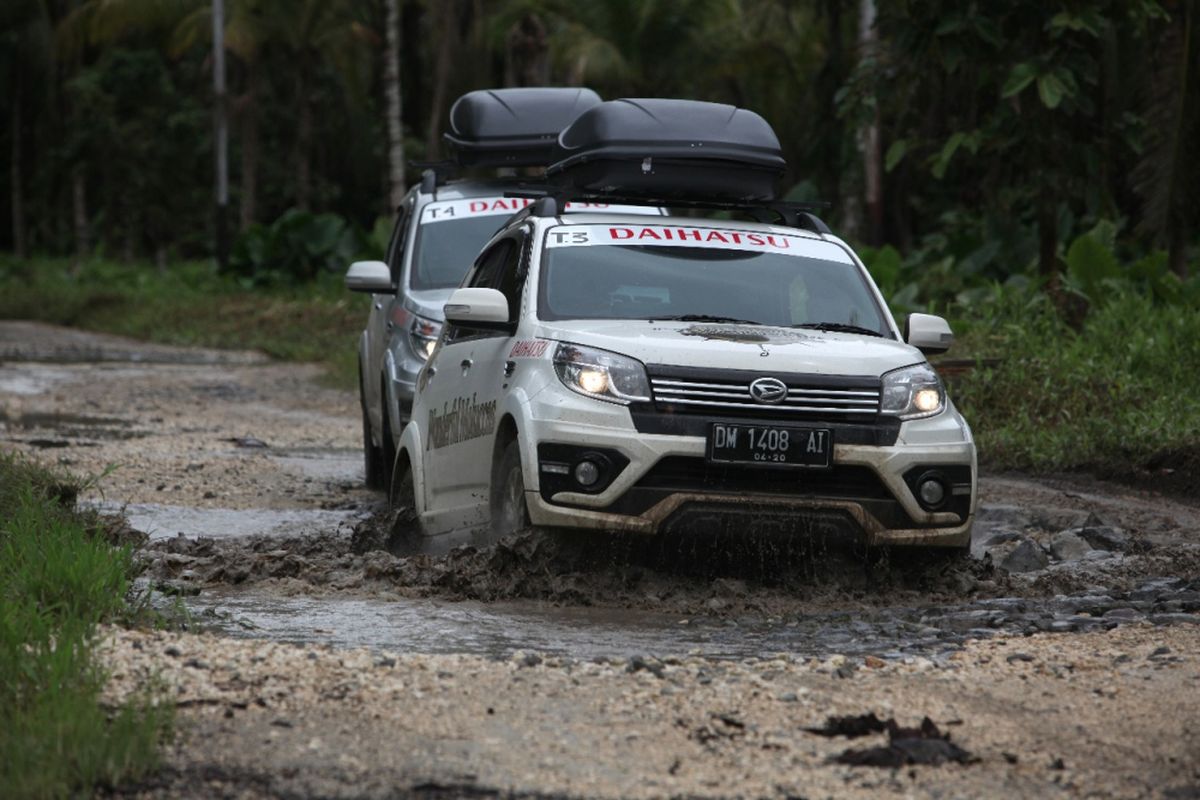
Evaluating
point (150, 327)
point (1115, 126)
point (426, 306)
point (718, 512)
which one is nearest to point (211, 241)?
point (150, 327)

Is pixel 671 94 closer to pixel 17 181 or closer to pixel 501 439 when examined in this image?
pixel 17 181

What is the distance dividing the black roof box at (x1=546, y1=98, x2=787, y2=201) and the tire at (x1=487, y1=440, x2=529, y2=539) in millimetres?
1832

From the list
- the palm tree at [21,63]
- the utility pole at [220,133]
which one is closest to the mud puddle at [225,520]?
the utility pole at [220,133]

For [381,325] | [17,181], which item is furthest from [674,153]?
[17,181]

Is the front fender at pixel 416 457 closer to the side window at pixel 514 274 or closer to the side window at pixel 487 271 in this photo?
the side window at pixel 487 271

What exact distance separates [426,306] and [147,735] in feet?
22.1

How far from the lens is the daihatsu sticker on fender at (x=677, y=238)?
815cm

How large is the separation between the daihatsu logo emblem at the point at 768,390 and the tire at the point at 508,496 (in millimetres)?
929

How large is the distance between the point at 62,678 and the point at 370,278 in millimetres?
6621

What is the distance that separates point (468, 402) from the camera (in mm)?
8062

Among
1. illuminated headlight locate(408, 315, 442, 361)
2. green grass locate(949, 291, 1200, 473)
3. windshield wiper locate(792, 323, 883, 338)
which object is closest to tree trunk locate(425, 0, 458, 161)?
green grass locate(949, 291, 1200, 473)

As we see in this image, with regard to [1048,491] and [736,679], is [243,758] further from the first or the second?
[1048,491]

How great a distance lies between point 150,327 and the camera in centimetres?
3300

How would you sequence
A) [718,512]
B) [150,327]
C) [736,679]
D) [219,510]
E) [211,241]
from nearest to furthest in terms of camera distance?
[736,679] < [718,512] < [219,510] < [150,327] < [211,241]
